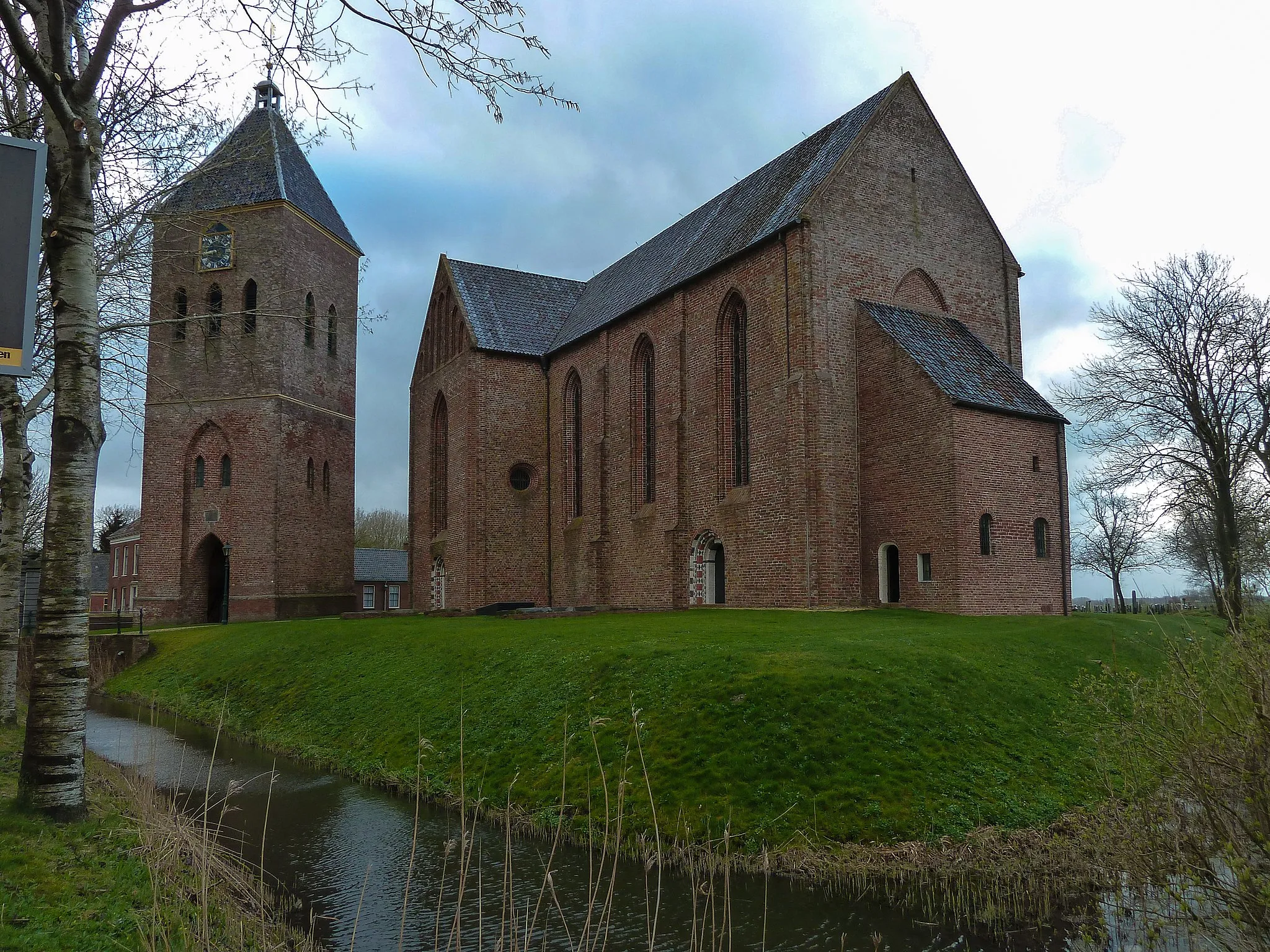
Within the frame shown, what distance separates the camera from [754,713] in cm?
1123

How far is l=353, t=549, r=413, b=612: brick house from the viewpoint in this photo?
57.8 metres

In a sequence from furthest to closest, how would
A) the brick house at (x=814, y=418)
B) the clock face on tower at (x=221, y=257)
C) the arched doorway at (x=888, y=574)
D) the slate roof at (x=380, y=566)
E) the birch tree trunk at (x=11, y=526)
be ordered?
the slate roof at (x=380, y=566)
the clock face on tower at (x=221, y=257)
the arched doorway at (x=888, y=574)
the brick house at (x=814, y=418)
the birch tree trunk at (x=11, y=526)

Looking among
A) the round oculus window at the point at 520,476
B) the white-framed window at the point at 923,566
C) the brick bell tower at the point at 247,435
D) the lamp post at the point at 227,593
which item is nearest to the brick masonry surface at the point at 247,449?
the brick bell tower at the point at 247,435

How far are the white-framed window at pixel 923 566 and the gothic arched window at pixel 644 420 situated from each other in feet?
31.2

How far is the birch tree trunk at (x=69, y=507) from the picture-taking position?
24.9ft

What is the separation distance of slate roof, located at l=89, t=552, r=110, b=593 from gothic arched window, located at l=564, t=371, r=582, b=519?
4947 centimetres

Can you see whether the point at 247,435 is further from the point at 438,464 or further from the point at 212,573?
the point at 438,464

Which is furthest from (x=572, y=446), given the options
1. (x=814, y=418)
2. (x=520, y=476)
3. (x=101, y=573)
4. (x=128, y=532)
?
(x=101, y=573)

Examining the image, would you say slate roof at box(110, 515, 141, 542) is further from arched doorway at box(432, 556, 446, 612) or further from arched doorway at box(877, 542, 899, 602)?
arched doorway at box(877, 542, 899, 602)

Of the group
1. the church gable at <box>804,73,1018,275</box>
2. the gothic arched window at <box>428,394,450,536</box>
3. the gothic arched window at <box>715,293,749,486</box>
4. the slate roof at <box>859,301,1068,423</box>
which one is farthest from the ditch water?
the gothic arched window at <box>428,394,450,536</box>

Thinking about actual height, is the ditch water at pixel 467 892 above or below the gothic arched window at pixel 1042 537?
below

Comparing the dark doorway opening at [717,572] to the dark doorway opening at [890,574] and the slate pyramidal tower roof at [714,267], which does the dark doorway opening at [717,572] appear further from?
the slate pyramidal tower roof at [714,267]

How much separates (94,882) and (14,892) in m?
0.56

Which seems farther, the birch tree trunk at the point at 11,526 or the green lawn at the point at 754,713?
the birch tree trunk at the point at 11,526
